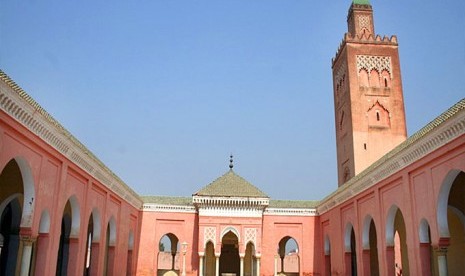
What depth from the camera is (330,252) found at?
1834 cm

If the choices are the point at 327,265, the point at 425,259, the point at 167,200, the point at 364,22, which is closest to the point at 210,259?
the point at 167,200

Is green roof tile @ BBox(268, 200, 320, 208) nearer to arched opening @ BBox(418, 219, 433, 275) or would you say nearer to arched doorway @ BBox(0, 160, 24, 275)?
arched opening @ BBox(418, 219, 433, 275)

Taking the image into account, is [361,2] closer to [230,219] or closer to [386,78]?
[386,78]

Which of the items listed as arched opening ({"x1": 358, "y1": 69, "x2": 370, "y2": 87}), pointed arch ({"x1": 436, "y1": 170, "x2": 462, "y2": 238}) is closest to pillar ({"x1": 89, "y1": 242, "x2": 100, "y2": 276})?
pointed arch ({"x1": 436, "y1": 170, "x2": 462, "y2": 238})

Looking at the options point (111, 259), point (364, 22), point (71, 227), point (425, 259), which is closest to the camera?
point (425, 259)

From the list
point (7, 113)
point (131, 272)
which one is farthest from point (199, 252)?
point (7, 113)

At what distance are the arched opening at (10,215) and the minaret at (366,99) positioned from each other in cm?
1493

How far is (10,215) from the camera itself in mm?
11984

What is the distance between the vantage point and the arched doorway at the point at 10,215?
11312mm

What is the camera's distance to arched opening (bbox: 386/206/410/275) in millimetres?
12438

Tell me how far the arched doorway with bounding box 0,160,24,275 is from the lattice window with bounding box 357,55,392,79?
17.2m

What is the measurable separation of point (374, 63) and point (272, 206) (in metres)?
9.45

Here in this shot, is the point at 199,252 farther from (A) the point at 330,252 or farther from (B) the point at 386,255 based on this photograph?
(B) the point at 386,255

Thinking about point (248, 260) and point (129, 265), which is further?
point (248, 260)
